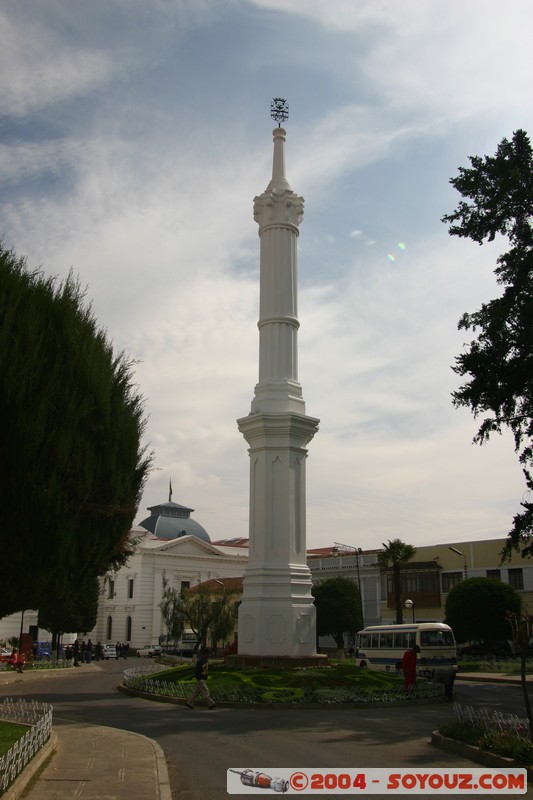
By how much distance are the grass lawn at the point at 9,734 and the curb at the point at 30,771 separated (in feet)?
1.33

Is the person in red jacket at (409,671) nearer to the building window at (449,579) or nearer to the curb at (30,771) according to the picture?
the curb at (30,771)

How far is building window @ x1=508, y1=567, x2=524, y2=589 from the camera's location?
2191 inches

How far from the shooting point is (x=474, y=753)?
37.1 feet

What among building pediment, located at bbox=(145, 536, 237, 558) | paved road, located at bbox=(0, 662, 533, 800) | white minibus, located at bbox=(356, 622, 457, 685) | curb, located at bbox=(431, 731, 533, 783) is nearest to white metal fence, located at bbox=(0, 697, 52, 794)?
paved road, located at bbox=(0, 662, 533, 800)

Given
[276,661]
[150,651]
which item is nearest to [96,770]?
[276,661]

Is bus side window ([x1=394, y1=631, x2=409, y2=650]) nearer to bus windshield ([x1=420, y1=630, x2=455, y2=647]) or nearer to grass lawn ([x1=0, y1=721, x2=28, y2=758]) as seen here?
bus windshield ([x1=420, y1=630, x2=455, y2=647])

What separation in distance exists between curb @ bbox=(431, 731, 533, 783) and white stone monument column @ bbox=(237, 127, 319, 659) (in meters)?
11.8

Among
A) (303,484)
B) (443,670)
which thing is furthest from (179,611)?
(443,670)

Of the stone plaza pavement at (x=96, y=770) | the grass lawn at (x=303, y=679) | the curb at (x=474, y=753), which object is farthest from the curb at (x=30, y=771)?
the grass lawn at (x=303, y=679)

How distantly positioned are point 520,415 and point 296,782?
63.4ft

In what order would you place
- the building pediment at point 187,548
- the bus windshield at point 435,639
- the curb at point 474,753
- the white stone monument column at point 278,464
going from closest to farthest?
1. the curb at point 474,753
2. the white stone monument column at point 278,464
3. the bus windshield at point 435,639
4. the building pediment at point 187,548

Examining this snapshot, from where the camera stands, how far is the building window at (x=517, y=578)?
55.7 metres

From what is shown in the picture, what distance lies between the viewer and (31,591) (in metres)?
12.4

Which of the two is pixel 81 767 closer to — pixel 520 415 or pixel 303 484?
pixel 303 484
